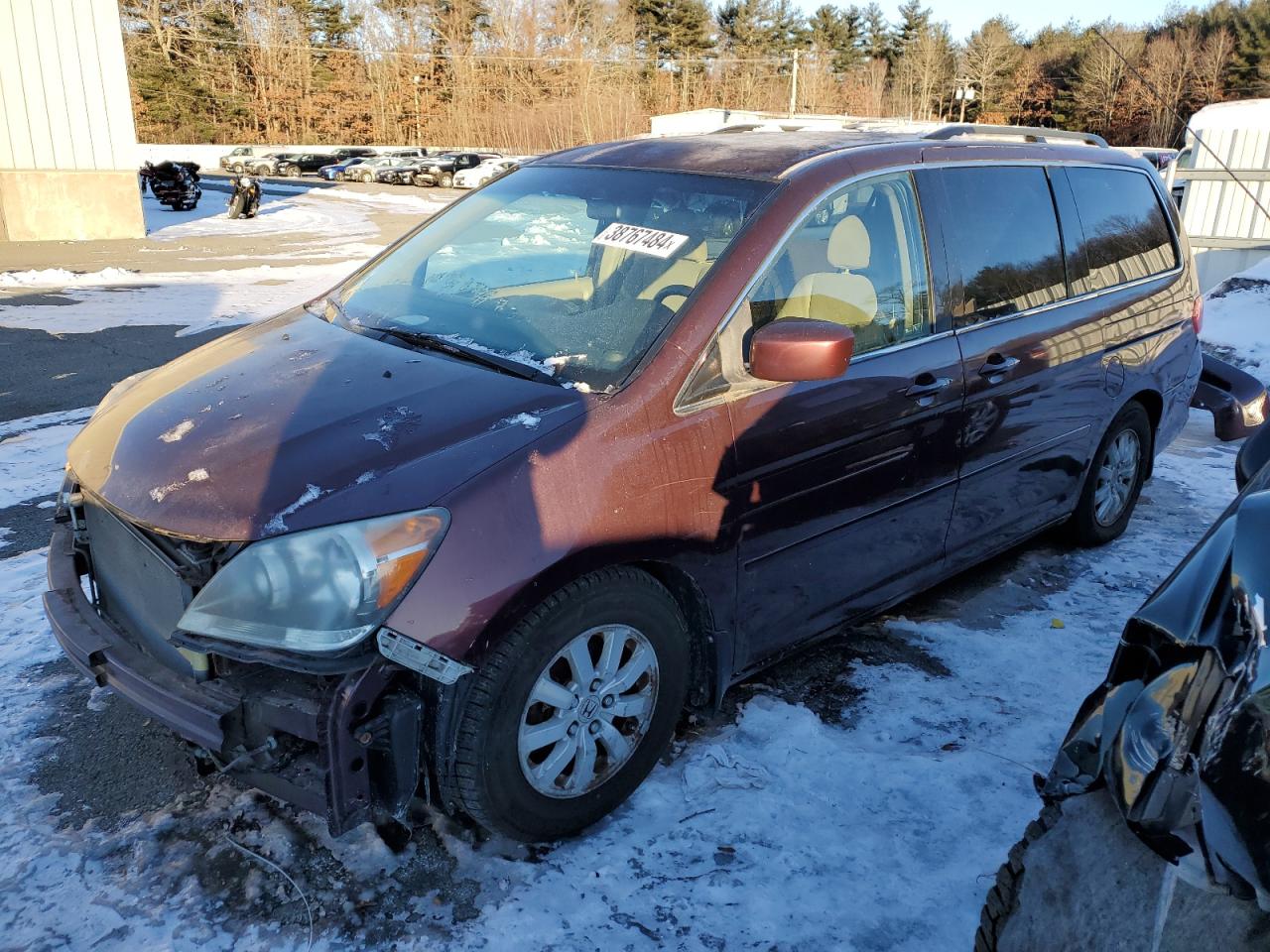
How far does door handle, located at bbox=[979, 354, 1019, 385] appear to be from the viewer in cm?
358

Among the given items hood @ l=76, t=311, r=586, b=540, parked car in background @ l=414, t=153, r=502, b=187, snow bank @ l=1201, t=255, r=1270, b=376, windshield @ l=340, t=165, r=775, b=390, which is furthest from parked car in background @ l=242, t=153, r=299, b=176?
hood @ l=76, t=311, r=586, b=540

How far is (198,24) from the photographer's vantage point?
6084 cm

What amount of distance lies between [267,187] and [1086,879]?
4281cm

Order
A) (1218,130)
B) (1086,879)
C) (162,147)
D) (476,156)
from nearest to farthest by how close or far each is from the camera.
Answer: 1. (1086,879)
2. (1218,130)
3. (476,156)
4. (162,147)

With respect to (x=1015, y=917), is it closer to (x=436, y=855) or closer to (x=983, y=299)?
(x=436, y=855)

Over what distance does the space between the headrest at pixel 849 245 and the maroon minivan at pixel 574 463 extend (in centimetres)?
1

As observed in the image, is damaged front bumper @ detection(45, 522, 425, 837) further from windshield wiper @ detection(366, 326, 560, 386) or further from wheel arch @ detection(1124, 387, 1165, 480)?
wheel arch @ detection(1124, 387, 1165, 480)

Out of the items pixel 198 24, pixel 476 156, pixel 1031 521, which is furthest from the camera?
pixel 198 24

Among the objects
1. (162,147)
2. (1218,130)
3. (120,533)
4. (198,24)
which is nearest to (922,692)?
(120,533)

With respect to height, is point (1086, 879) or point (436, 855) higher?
point (1086, 879)

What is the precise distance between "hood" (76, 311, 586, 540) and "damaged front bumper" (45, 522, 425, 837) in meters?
0.36

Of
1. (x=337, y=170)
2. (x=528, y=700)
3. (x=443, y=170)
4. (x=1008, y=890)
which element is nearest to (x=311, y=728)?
(x=528, y=700)

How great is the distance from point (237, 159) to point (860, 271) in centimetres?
5389

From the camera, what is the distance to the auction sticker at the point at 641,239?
3.02m
